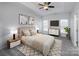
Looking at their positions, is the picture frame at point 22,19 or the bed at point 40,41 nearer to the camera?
the picture frame at point 22,19

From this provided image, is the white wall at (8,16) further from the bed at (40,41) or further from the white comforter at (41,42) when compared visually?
the white comforter at (41,42)

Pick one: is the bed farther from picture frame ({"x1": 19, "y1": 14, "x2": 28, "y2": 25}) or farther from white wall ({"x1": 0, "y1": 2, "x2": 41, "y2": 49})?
white wall ({"x1": 0, "y1": 2, "x2": 41, "y2": 49})

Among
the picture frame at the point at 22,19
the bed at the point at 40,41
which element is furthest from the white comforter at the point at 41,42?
the picture frame at the point at 22,19

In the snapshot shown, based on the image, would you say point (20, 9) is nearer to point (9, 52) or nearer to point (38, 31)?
point (38, 31)

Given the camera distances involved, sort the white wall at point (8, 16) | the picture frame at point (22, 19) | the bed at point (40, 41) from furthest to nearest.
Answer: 1. the bed at point (40, 41)
2. the picture frame at point (22, 19)
3. the white wall at point (8, 16)

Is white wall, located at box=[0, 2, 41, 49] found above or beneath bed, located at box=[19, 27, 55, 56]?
above

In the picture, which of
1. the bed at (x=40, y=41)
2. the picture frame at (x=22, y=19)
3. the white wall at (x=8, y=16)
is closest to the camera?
the white wall at (x=8, y=16)

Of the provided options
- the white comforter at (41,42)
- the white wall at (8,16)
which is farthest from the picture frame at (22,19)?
the white comforter at (41,42)

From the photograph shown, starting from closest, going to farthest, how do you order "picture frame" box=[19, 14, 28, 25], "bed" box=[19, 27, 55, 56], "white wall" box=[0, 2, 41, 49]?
"white wall" box=[0, 2, 41, 49] < "picture frame" box=[19, 14, 28, 25] < "bed" box=[19, 27, 55, 56]

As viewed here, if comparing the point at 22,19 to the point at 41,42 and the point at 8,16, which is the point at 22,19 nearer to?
the point at 8,16

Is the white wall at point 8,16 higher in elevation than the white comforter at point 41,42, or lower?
higher

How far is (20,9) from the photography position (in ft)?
5.75

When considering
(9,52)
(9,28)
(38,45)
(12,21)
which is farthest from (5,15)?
(38,45)

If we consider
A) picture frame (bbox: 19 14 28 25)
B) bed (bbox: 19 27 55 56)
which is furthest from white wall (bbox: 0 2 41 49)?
bed (bbox: 19 27 55 56)
